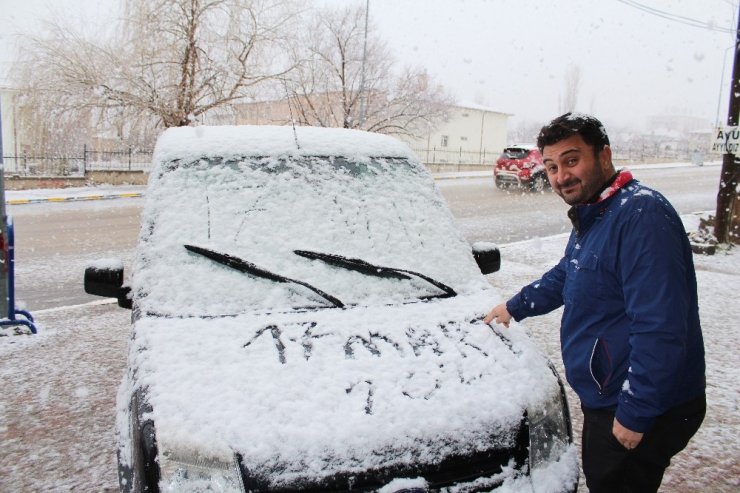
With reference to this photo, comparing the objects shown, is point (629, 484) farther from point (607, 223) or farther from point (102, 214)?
point (102, 214)

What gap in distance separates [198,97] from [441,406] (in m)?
20.8

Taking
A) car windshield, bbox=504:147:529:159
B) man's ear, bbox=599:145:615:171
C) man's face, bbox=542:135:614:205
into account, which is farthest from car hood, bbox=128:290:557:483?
car windshield, bbox=504:147:529:159

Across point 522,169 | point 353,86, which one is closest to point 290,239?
point 522,169

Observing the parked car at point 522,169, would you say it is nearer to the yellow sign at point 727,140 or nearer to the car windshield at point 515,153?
the car windshield at point 515,153

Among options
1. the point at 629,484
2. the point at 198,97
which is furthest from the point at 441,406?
the point at 198,97

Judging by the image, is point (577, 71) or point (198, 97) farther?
point (577, 71)

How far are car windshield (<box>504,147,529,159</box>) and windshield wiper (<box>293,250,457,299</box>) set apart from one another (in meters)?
19.1

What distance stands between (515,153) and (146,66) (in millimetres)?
13506

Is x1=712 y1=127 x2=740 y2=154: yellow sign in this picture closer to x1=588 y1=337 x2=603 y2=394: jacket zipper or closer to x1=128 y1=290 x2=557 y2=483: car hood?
x1=128 y1=290 x2=557 y2=483: car hood

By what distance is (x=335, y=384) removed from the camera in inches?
78.9

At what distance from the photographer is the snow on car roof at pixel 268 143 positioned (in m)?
3.04

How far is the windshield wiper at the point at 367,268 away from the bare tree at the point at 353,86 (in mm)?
24423

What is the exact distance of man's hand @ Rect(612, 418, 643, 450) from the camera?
71.3 inches

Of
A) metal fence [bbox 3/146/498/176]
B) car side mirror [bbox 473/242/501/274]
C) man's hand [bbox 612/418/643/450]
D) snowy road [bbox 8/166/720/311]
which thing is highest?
metal fence [bbox 3/146/498/176]
